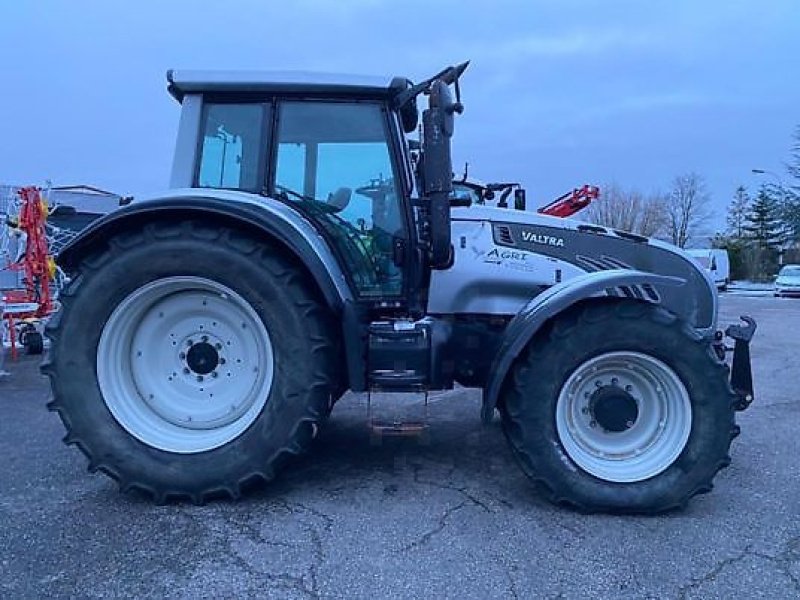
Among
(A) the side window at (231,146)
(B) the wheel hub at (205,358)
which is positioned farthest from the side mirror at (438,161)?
(B) the wheel hub at (205,358)

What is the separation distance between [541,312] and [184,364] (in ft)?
6.76

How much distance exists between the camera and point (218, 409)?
399 centimetres

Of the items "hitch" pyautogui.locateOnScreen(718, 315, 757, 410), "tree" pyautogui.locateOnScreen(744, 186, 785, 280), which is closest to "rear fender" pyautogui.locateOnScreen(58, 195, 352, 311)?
"hitch" pyautogui.locateOnScreen(718, 315, 757, 410)

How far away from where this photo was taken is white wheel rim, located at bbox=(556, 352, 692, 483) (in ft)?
12.3

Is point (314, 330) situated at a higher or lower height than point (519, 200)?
lower

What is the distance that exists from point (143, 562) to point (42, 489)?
1355 mm

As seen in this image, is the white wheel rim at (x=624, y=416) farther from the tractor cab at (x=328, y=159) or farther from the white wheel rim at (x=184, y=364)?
the white wheel rim at (x=184, y=364)

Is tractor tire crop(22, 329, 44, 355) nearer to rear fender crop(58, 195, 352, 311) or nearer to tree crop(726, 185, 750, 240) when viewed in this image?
rear fender crop(58, 195, 352, 311)

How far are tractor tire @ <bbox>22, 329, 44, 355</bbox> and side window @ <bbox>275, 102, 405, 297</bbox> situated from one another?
7183 millimetres

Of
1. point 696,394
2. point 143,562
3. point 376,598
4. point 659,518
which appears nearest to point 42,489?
point 143,562

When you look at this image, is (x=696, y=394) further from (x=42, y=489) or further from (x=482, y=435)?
(x=42, y=489)

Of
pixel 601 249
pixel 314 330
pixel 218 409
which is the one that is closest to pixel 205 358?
pixel 218 409

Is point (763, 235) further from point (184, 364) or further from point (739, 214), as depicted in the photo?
point (184, 364)

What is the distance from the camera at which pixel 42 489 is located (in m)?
4.13
